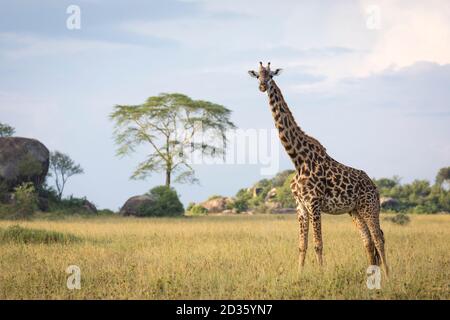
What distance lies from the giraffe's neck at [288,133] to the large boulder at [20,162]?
2819cm

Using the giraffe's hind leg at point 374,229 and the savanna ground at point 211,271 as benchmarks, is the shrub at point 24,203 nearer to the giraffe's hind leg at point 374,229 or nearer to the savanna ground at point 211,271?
the savanna ground at point 211,271

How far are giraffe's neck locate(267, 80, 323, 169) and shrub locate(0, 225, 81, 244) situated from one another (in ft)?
29.9

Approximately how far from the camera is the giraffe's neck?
434 inches

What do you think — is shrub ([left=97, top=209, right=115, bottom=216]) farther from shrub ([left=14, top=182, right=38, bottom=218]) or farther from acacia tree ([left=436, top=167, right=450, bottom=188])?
acacia tree ([left=436, top=167, right=450, bottom=188])

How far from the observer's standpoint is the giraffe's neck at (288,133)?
11031 millimetres

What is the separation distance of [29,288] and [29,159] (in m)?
28.3

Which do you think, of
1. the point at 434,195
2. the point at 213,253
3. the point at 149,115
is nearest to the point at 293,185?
the point at 213,253

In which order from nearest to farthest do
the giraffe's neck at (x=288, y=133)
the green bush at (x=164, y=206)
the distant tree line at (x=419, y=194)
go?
the giraffe's neck at (x=288, y=133)
the green bush at (x=164, y=206)
the distant tree line at (x=419, y=194)

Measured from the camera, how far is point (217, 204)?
54312 millimetres

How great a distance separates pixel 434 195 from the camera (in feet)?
175

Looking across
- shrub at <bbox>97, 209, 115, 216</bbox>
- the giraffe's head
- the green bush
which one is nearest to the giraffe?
the giraffe's head

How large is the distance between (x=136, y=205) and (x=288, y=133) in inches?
1105

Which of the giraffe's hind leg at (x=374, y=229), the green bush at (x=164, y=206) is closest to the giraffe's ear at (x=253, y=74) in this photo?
the giraffe's hind leg at (x=374, y=229)
